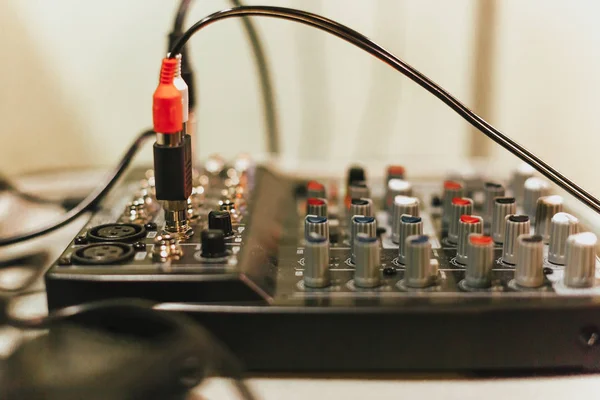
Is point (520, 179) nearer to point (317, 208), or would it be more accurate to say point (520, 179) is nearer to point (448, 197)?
point (448, 197)

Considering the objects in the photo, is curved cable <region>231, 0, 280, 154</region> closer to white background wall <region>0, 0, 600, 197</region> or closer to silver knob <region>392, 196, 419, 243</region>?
white background wall <region>0, 0, 600, 197</region>

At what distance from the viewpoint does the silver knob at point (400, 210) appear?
0.76 m

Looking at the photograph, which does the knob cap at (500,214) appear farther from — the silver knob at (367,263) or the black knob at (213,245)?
the black knob at (213,245)

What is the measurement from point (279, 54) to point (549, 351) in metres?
0.66

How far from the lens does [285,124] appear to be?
114 cm

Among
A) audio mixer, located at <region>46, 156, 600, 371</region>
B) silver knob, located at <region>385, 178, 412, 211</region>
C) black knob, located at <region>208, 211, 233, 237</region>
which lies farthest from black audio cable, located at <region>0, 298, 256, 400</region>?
silver knob, located at <region>385, 178, 412, 211</region>

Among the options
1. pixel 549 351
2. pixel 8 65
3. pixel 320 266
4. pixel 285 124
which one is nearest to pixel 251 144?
pixel 285 124

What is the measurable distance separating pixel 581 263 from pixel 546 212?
0.41 feet

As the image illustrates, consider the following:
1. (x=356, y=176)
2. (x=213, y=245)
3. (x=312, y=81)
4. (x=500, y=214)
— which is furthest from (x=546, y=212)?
(x=312, y=81)

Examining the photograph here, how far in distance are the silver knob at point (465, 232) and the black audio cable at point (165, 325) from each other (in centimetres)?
25

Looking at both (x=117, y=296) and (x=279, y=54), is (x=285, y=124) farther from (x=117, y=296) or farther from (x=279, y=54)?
(x=117, y=296)

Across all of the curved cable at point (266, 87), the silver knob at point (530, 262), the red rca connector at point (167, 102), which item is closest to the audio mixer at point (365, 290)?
the silver knob at point (530, 262)

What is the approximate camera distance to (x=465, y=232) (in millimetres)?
691

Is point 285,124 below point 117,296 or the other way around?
the other way around
